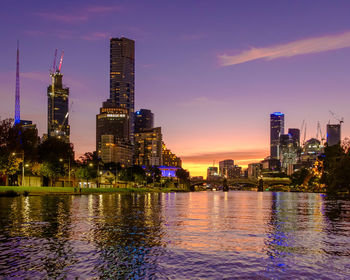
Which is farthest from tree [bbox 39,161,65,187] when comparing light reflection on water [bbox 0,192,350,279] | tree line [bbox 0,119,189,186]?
light reflection on water [bbox 0,192,350,279]

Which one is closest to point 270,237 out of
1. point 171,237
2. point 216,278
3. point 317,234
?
point 317,234

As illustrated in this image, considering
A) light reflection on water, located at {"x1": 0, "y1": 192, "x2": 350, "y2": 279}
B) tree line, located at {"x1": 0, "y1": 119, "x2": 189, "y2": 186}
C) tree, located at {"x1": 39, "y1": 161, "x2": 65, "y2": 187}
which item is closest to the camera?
light reflection on water, located at {"x1": 0, "y1": 192, "x2": 350, "y2": 279}

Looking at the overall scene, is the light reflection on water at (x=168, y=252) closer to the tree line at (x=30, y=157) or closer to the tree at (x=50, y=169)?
the tree line at (x=30, y=157)

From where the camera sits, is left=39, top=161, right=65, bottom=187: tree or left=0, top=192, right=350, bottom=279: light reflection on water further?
left=39, top=161, right=65, bottom=187: tree

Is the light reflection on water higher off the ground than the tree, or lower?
lower

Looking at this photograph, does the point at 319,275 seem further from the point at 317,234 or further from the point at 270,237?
the point at 317,234

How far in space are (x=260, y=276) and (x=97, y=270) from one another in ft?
21.6

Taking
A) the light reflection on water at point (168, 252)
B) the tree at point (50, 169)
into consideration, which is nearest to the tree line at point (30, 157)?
the tree at point (50, 169)

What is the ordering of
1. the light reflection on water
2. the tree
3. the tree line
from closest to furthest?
the light reflection on water < the tree line < the tree

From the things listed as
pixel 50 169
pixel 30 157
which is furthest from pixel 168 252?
pixel 50 169

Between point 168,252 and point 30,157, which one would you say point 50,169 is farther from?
point 168,252

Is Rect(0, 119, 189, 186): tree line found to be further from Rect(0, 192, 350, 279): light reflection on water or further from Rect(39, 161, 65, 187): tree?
Rect(0, 192, 350, 279): light reflection on water

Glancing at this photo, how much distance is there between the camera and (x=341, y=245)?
73.4ft

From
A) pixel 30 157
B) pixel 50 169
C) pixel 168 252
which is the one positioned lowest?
pixel 168 252
